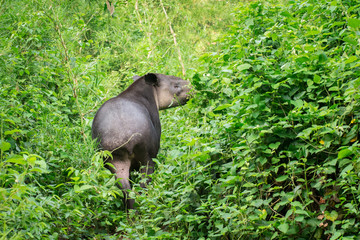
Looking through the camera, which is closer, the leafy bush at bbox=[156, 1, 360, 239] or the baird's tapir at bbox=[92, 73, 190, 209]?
the leafy bush at bbox=[156, 1, 360, 239]

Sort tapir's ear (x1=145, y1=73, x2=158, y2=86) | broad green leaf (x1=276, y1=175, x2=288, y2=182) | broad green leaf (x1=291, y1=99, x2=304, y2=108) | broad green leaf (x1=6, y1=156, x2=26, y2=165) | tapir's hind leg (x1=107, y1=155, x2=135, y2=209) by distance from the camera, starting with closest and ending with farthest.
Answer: broad green leaf (x1=6, y1=156, x2=26, y2=165) < broad green leaf (x1=276, y1=175, x2=288, y2=182) < broad green leaf (x1=291, y1=99, x2=304, y2=108) < tapir's hind leg (x1=107, y1=155, x2=135, y2=209) < tapir's ear (x1=145, y1=73, x2=158, y2=86)

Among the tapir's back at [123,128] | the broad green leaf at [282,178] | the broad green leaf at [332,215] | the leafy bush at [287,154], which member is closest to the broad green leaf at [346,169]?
the leafy bush at [287,154]

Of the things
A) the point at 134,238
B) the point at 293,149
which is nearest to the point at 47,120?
the point at 134,238

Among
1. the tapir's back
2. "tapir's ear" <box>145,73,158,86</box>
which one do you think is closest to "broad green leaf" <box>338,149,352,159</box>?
the tapir's back

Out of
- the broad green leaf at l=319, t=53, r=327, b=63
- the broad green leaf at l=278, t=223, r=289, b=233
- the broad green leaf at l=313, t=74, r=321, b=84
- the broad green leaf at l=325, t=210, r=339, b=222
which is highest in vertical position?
the broad green leaf at l=319, t=53, r=327, b=63

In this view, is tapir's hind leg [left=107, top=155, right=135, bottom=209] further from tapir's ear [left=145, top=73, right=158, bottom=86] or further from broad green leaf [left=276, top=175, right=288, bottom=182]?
broad green leaf [left=276, top=175, right=288, bottom=182]

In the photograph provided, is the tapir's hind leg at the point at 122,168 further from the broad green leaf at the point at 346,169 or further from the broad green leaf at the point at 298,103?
the broad green leaf at the point at 346,169

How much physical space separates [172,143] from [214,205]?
2859 millimetres

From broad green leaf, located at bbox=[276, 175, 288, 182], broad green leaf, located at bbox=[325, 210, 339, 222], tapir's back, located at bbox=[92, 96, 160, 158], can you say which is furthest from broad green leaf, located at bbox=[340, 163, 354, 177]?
tapir's back, located at bbox=[92, 96, 160, 158]

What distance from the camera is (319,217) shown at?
11.4 feet

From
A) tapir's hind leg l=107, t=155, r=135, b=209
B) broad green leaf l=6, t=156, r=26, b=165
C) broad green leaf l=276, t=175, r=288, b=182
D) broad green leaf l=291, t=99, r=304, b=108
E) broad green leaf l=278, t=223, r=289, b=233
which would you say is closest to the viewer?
broad green leaf l=6, t=156, r=26, b=165

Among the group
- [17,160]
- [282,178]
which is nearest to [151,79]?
[282,178]

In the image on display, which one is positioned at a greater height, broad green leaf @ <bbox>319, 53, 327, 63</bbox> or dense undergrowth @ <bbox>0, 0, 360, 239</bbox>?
broad green leaf @ <bbox>319, 53, 327, 63</bbox>

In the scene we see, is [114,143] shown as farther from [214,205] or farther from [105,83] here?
[105,83]
